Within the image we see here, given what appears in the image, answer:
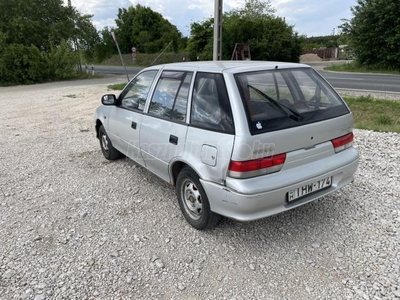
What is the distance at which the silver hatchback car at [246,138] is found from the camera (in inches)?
99.4

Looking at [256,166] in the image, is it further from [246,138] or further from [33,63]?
[33,63]

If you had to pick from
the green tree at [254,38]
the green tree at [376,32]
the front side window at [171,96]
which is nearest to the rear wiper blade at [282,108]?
the front side window at [171,96]

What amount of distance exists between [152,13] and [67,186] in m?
51.3

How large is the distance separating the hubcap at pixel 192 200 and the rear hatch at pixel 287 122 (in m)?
0.64

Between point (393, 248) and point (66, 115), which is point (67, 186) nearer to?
point (393, 248)

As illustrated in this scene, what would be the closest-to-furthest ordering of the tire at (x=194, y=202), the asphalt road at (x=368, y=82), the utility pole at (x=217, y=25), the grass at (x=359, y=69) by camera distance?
1. the tire at (x=194, y=202)
2. the utility pole at (x=217, y=25)
3. the asphalt road at (x=368, y=82)
4. the grass at (x=359, y=69)

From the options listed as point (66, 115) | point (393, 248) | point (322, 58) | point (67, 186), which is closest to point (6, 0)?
point (66, 115)

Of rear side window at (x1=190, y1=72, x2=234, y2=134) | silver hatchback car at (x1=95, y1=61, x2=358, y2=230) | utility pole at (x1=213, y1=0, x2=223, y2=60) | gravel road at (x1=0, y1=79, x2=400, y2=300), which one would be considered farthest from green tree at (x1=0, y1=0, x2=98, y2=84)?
rear side window at (x1=190, y1=72, x2=234, y2=134)

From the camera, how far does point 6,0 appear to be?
20.7 m

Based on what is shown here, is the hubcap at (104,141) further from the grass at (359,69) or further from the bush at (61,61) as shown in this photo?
the grass at (359,69)

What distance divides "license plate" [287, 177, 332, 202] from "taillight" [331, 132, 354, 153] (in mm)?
346

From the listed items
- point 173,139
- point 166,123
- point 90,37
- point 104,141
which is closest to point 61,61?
point 90,37

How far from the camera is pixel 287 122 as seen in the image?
2701mm

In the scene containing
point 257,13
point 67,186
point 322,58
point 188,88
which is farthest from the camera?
point 322,58
